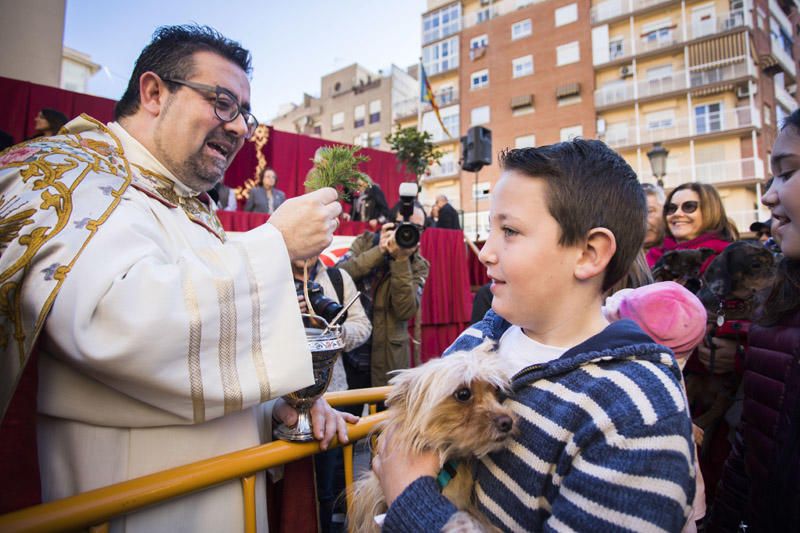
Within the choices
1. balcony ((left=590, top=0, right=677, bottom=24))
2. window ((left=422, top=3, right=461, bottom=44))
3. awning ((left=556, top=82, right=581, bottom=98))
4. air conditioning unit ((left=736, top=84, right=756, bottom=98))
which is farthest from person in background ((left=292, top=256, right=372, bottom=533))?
window ((left=422, top=3, right=461, bottom=44))

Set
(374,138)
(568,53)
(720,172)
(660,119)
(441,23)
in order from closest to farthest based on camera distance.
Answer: (720,172) < (660,119) < (568,53) < (441,23) < (374,138)

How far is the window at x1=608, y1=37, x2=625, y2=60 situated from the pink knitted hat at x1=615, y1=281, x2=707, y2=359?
101ft

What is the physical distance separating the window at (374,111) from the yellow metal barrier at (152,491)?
39064mm

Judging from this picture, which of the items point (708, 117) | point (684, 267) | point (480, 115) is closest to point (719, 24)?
point (708, 117)

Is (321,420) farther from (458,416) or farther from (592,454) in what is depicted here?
(592,454)

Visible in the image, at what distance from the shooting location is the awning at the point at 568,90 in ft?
87.8

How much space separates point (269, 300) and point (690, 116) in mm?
30160

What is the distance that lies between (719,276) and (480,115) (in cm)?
3071

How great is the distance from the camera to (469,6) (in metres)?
33.3

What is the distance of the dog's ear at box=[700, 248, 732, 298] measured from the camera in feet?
7.96

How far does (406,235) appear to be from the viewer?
3451mm

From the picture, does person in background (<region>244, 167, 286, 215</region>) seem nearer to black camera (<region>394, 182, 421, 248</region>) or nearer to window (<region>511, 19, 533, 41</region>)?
black camera (<region>394, 182, 421, 248</region>)

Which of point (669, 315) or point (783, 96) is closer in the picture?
point (669, 315)

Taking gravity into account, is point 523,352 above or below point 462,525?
above
